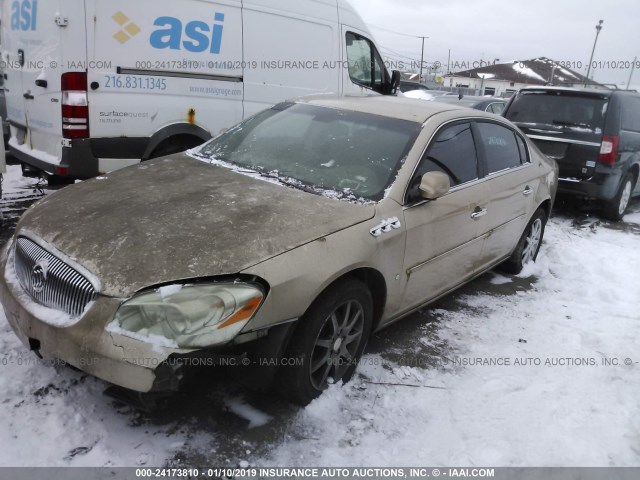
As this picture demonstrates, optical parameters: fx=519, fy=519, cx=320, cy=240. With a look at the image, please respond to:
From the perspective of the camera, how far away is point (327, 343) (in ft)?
9.02

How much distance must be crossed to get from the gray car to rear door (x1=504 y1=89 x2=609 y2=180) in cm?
348

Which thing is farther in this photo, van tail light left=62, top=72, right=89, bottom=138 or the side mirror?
van tail light left=62, top=72, right=89, bottom=138

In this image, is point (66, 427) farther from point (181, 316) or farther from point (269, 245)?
point (269, 245)

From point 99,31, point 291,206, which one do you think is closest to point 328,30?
point 99,31

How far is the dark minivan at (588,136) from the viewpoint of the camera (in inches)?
274

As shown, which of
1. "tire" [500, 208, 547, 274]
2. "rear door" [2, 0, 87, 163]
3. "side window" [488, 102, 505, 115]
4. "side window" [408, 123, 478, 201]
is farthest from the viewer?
"side window" [488, 102, 505, 115]

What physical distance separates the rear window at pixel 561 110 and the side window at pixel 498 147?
311 cm

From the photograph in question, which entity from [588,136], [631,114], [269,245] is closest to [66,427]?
[269,245]

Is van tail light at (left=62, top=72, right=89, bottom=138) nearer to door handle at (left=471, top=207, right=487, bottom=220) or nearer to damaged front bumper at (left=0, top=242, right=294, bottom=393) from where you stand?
damaged front bumper at (left=0, top=242, right=294, bottom=393)

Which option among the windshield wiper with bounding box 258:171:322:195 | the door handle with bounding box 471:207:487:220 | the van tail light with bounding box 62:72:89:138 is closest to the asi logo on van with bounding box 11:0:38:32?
the van tail light with bounding box 62:72:89:138

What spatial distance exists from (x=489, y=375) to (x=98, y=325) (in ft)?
7.71

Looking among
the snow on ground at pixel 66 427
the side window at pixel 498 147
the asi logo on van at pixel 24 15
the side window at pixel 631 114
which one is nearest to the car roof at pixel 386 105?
the side window at pixel 498 147

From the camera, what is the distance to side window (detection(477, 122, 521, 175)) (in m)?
4.08

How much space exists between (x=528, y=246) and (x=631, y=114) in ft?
12.6
